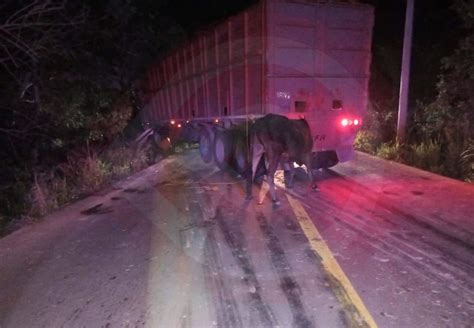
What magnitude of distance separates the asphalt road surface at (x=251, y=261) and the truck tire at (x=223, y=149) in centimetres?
212

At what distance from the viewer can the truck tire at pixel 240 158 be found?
9.02 metres

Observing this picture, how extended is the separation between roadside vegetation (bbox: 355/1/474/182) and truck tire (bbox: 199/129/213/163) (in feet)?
14.4

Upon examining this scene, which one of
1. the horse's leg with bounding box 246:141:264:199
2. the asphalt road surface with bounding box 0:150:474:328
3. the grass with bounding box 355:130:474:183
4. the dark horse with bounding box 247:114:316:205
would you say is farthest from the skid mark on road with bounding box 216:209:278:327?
the grass with bounding box 355:130:474:183

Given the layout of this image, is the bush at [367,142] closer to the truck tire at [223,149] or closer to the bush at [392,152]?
the bush at [392,152]

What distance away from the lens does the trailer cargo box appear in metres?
7.92

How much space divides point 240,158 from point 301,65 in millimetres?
2354

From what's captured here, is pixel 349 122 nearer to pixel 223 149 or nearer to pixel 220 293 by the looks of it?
pixel 223 149

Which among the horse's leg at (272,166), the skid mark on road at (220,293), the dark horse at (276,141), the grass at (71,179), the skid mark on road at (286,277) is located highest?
the dark horse at (276,141)

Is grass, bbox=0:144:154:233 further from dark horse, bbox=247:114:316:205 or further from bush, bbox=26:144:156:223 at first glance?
dark horse, bbox=247:114:316:205

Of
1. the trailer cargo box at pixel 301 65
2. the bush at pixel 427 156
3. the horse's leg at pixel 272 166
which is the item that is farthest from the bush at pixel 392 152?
the horse's leg at pixel 272 166

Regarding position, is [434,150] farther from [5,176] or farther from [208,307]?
[5,176]

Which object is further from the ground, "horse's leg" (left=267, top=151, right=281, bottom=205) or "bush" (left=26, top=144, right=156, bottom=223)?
"horse's leg" (left=267, top=151, right=281, bottom=205)

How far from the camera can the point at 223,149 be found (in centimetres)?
990

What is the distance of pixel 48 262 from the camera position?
4945 millimetres
